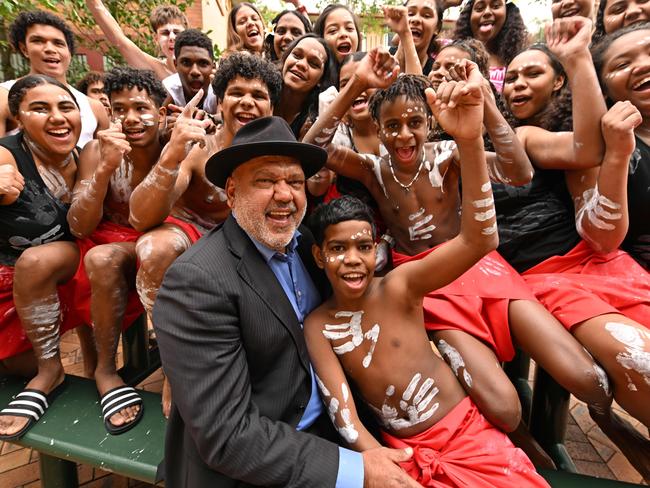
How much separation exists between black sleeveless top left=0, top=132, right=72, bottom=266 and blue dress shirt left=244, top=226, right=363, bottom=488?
148cm

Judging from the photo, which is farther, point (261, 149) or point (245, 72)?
point (245, 72)

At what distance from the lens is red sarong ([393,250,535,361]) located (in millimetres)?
Result: 1993

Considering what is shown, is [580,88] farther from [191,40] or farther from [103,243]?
[191,40]

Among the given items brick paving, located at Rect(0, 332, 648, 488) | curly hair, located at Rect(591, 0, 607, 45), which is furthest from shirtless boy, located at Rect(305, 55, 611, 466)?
curly hair, located at Rect(591, 0, 607, 45)

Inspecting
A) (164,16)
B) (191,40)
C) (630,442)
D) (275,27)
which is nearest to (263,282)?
(630,442)

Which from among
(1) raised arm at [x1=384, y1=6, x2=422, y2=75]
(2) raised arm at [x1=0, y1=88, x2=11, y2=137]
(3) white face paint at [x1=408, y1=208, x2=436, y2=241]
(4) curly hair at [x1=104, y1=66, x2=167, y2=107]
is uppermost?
(1) raised arm at [x1=384, y1=6, x2=422, y2=75]

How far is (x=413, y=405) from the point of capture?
1.78 meters

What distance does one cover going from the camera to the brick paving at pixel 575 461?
2809mm

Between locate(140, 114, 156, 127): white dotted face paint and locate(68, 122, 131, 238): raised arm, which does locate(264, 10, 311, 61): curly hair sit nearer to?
locate(140, 114, 156, 127): white dotted face paint

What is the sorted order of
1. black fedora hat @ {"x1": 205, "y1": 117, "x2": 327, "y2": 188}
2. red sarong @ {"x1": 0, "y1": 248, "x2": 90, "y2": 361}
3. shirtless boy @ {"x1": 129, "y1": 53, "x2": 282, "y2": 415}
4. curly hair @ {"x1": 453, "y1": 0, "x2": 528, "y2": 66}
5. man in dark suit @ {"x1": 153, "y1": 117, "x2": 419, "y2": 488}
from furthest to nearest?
curly hair @ {"x1": 453, "y1": 0, "x2": 528, "y2": 66}, red sarong @ {"x1": 0, "y1": 248, "x2": 90, "y2": 361}, shirtless boy @ {"x1": 129, "y1": 53, "x2": 282, "y2": 415}, black fedora hat @ {"x1": 205, "y1": 117, "x2": 327, "y2": 188}, man in dark suit @ {"x1": 153, "y1": 117, "x2": 419, "y2": 488}

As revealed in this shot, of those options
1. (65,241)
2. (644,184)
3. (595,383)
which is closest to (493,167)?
(644,184)

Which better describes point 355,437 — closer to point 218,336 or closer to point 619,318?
point 218,336

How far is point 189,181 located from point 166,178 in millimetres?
443

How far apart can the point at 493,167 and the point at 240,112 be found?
4.72 ft
